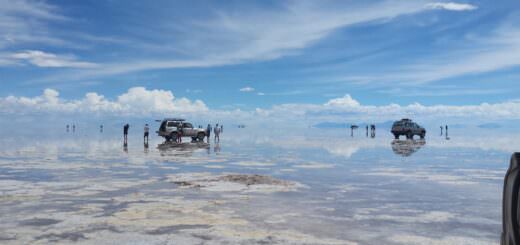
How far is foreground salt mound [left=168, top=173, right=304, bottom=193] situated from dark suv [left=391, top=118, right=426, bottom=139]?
4395 centimetres

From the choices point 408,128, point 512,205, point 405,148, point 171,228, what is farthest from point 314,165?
point 408,128

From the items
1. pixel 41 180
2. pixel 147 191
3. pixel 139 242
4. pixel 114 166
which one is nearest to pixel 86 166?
pixel 114 166

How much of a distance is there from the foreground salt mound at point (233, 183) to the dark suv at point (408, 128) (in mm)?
43951

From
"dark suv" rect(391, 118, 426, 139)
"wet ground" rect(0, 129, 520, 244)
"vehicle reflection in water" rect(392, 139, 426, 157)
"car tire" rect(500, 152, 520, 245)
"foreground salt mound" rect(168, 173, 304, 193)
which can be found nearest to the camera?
"car tire" rect(500, 152, 520, 245)

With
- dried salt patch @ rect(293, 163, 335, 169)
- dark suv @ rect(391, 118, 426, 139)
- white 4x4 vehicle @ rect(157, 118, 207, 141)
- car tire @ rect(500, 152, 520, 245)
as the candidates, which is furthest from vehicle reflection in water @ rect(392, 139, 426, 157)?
car tire @ rect(500, 152, 520, 245)

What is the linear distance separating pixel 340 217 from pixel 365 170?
37.7ft

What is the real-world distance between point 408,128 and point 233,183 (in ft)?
151

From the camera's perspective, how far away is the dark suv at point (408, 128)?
58781 millimetres

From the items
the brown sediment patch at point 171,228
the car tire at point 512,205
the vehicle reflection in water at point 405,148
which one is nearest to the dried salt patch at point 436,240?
the brown sediment patch at point 171,228

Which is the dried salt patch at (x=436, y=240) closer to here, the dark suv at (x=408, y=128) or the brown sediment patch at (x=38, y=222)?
the brown sediment patch at (x=38, y=222)

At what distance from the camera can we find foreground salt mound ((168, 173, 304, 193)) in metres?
15.8

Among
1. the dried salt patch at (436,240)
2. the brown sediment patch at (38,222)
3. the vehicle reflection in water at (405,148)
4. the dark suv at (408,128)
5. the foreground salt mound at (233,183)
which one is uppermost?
the dark suv at (408,128)

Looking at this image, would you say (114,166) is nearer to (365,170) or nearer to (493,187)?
(365,170)

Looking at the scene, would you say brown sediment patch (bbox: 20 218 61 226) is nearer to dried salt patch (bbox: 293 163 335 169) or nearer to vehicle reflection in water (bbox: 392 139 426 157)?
dried salt patch (bbox: 293 163 335 169)
